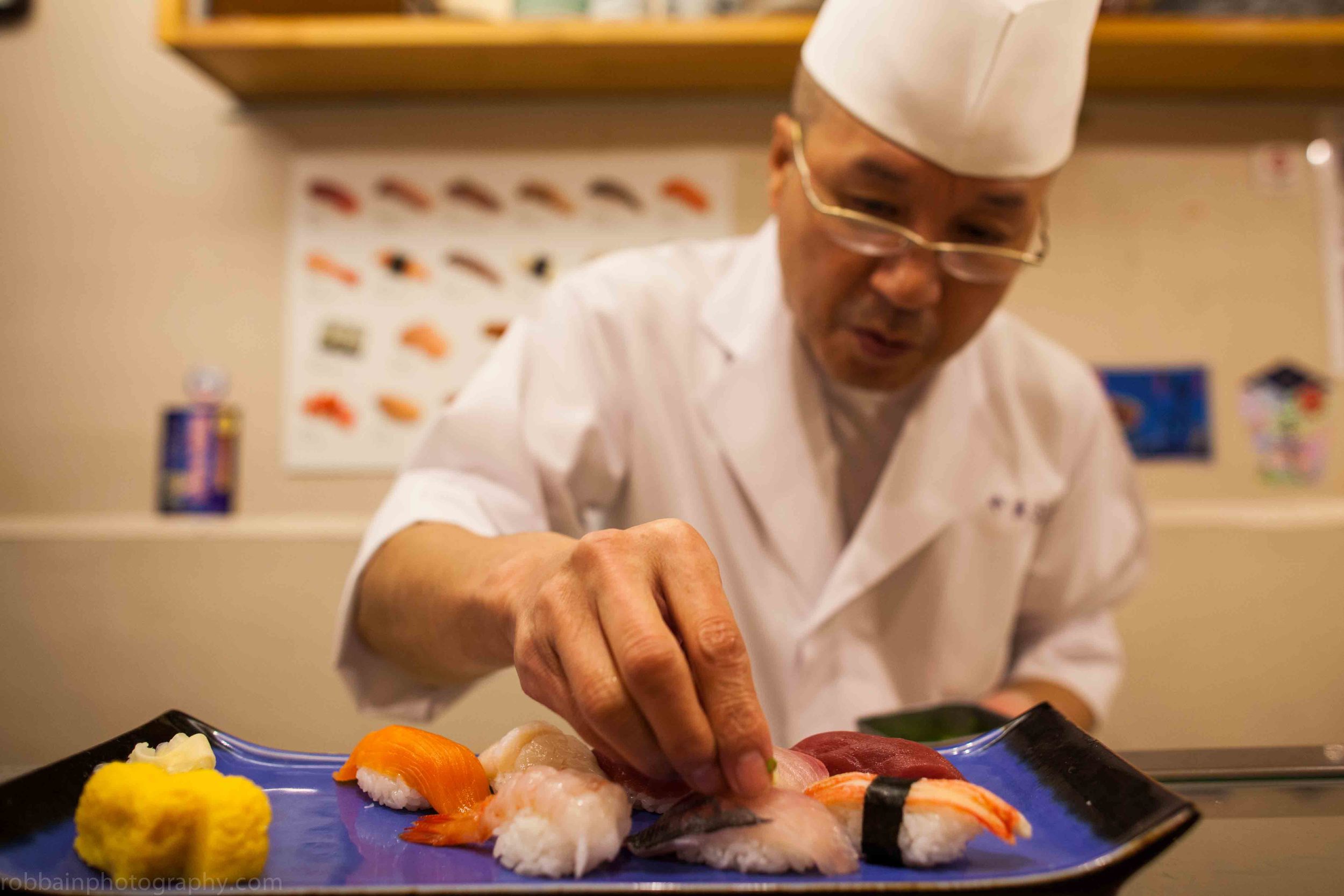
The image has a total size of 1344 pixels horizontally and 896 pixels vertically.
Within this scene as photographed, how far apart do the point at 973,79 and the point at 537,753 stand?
38.5 inches

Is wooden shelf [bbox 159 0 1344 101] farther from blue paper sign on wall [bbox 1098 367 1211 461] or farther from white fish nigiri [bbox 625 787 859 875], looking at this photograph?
white fish nigiri [bbox 625 787 859 875]

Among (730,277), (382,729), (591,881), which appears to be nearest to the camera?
(591,881)

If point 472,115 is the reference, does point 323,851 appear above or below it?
below

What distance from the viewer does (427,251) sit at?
226 centimetres

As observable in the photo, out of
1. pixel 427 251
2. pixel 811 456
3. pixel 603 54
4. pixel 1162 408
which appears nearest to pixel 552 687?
pixel 811 456

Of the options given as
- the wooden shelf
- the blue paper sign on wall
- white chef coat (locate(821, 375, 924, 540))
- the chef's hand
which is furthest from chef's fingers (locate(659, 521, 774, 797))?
the blue paper sign on wall

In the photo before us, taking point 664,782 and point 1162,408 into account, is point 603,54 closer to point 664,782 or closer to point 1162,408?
point 1162,408

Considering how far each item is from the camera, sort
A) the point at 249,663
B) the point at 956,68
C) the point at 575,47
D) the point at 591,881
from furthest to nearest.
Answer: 1. the point at 249,663
2. the point at 575,47
3. the point at 956,68
4. the point at 591,881

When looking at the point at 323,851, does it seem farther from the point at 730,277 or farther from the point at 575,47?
the point at 575,47

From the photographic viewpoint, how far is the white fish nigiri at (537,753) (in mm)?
709

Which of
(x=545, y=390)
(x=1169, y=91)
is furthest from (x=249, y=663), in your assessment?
(x=1169, y=91)

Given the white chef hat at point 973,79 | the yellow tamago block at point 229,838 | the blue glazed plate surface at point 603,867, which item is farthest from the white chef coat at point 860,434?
the yellow tamago block at point 229,838

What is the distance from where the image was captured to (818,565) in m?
1.45

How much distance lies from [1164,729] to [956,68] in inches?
68.6
